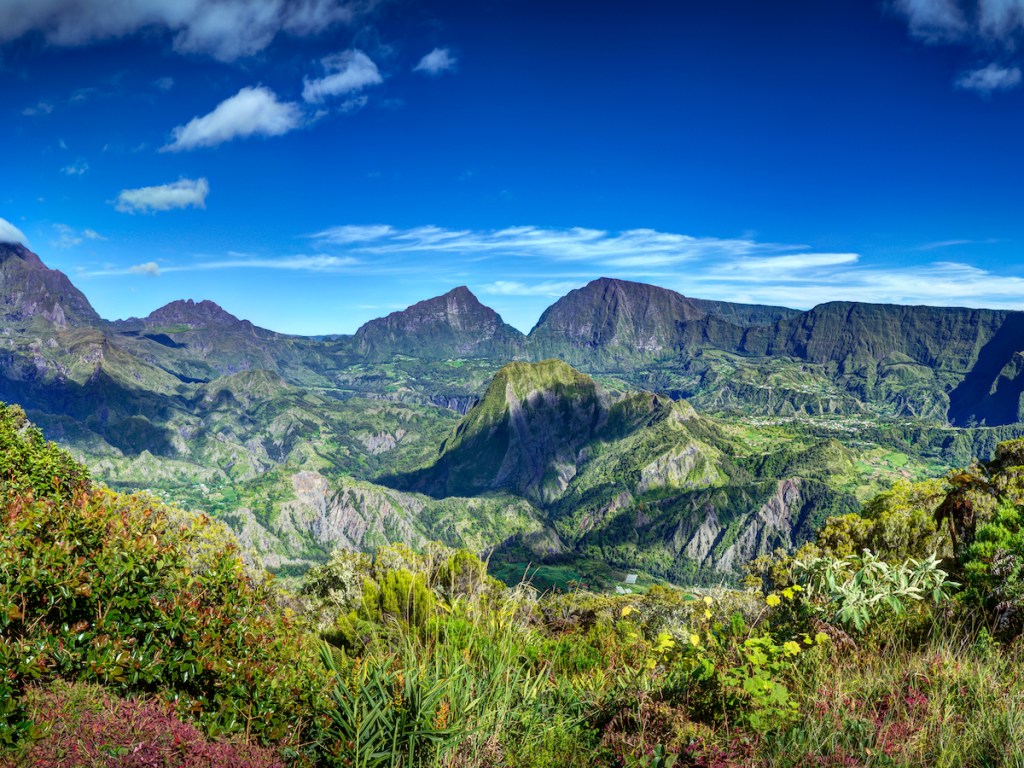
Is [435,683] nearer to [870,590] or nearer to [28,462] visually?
[870,590]

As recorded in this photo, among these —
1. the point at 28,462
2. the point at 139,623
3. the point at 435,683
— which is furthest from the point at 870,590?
the point at 28,462

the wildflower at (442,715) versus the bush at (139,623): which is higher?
the bush at (139,623)

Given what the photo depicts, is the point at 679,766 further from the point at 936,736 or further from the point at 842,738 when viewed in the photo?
the point at 936,736

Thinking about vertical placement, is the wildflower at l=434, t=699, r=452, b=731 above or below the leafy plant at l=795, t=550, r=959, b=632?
below

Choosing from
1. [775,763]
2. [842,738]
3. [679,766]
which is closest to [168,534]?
[679,766]

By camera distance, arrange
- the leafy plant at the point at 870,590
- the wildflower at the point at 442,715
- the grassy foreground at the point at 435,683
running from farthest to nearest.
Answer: the leafy plant at the point at 870,590, the wildflower at the point at 442,715, the grassy foreground at the point at 435,683

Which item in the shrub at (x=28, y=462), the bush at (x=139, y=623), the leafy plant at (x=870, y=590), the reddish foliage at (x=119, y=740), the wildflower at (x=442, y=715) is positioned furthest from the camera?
the shrub at (x=28, y=462)

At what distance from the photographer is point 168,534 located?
20.7 ft

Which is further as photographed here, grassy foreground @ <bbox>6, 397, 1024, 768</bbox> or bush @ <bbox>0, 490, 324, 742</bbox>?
bush @ <bbox>0, 490, 324, 742</bbox>

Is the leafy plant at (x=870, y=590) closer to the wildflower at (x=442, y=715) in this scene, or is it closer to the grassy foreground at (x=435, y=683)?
the grassy foreground at (x=435, y=683)

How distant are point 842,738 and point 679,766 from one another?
1452 mm

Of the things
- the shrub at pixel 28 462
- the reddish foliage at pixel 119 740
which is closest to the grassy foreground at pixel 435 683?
the reddish foliage at pixel 119 740

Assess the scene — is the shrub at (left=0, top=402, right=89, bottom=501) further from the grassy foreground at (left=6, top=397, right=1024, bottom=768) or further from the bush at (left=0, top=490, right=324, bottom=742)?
the grassy foreground at (left=6, top=397, right=1024, bottom=768)

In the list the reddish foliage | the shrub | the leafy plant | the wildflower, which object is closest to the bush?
the reddish foliage
